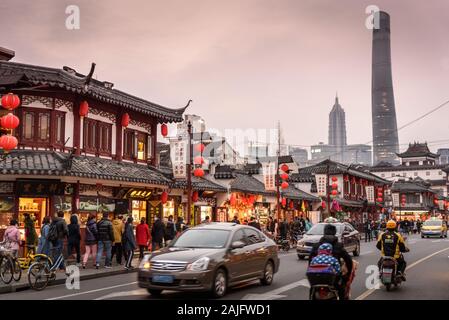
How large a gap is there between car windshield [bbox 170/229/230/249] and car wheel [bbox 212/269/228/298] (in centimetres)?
75

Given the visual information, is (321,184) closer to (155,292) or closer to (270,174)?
(270,174)

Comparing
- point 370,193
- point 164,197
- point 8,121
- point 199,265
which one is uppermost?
point 8,121

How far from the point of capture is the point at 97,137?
83.1 feet

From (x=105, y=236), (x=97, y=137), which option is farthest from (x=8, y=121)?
(x=97, y=137)

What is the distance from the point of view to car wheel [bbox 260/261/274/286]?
14.3 meters

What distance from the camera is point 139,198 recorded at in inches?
1083

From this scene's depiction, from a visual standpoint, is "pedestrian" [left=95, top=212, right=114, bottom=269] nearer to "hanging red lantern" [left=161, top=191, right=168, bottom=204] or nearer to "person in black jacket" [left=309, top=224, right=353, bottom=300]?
"hanging red lantern" [left=161, top=191, right=168, bottom=204]

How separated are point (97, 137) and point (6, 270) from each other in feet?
35.8

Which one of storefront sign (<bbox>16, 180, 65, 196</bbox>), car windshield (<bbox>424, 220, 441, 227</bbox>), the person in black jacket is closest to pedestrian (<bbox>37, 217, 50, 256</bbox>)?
storefront sign (<bbox>16, 180, 65, 196</bbox>)

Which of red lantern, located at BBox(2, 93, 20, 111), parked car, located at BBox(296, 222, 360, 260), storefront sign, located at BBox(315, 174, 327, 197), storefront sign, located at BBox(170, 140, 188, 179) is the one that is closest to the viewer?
red lantern, located at BBox(2, 93, 20, 111)

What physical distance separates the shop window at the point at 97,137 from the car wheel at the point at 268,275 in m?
13.0
